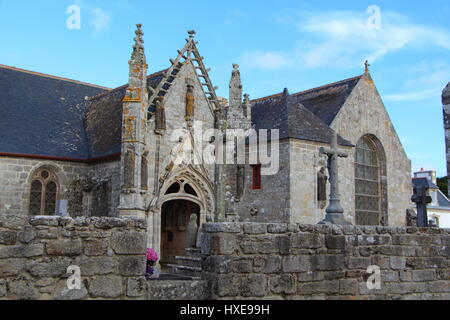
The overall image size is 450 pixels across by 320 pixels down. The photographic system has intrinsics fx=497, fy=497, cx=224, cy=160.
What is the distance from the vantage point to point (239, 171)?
658 inches

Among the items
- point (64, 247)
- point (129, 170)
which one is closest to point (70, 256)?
point (64, 247)

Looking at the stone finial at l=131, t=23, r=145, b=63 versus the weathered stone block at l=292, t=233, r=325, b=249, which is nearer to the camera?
the weathered stone block at l=292, t=233, r=325, b=249

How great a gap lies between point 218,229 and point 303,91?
19.6 meters

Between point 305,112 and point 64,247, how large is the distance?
51.1 feet

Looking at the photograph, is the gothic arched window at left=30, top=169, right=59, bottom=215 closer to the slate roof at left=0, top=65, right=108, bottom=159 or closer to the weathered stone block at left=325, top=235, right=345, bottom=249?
the slate roof at left=0, top=65, right=108, bottom=159

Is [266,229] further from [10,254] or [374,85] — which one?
[374,85]

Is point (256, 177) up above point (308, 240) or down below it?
above

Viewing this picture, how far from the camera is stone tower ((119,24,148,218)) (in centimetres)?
1389

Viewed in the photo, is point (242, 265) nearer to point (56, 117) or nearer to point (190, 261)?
point (190, 261)

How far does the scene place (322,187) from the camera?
56.7 ft

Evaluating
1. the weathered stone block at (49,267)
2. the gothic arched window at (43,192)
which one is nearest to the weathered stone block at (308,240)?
the weathered stone block at (49,267)

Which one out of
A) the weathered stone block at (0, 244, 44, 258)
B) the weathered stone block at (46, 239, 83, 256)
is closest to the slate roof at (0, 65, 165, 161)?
the weathered stone block at (46, 239, 83, 256)

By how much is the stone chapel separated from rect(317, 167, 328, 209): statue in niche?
0.04 metres
